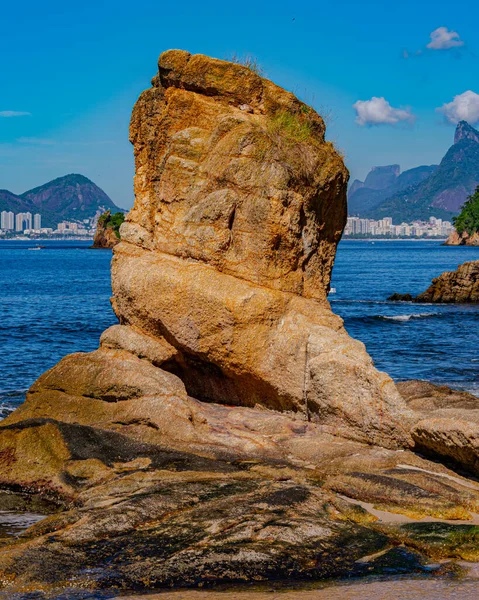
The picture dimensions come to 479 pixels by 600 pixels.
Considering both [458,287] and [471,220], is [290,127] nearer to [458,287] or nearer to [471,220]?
[458,287]

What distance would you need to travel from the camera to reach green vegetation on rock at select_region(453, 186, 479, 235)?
180m

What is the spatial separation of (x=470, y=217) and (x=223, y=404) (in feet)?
590

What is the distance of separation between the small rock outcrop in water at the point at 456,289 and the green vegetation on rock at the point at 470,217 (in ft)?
414

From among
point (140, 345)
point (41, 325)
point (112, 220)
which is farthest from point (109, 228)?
point (140, 345)

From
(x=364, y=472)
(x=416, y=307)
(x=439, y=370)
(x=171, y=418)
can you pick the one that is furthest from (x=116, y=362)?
(x=416, y=307)

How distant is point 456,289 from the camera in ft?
193

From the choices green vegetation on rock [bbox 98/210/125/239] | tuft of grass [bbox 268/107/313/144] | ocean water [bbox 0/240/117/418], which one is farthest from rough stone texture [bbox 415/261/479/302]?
green vegetation on rock [bbox 98/210/125/239]

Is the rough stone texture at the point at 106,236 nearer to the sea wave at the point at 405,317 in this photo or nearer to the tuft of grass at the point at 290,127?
the sea wave at the point at 405,317

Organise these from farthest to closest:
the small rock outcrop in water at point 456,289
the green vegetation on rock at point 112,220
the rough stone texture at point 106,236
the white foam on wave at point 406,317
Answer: the rough stone texture at point 106,236 < the green vegetation on rock at point 112,220 < the small rock outcrop in water at point 456,289 < the white foam on wave at point 406,317

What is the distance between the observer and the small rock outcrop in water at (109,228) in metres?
168

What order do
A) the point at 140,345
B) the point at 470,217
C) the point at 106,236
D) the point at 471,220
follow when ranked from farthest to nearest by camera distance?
the point at 106,236 < the point at 471,220 < the point at 470,217 < the point at 140,345

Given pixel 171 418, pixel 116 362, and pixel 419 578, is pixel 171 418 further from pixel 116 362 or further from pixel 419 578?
pixel 419 578

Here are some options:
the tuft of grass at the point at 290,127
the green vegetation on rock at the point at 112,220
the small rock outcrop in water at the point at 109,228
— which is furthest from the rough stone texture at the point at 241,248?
the small rock outcrop in water at the point at 109,228

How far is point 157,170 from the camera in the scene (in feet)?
57.9
